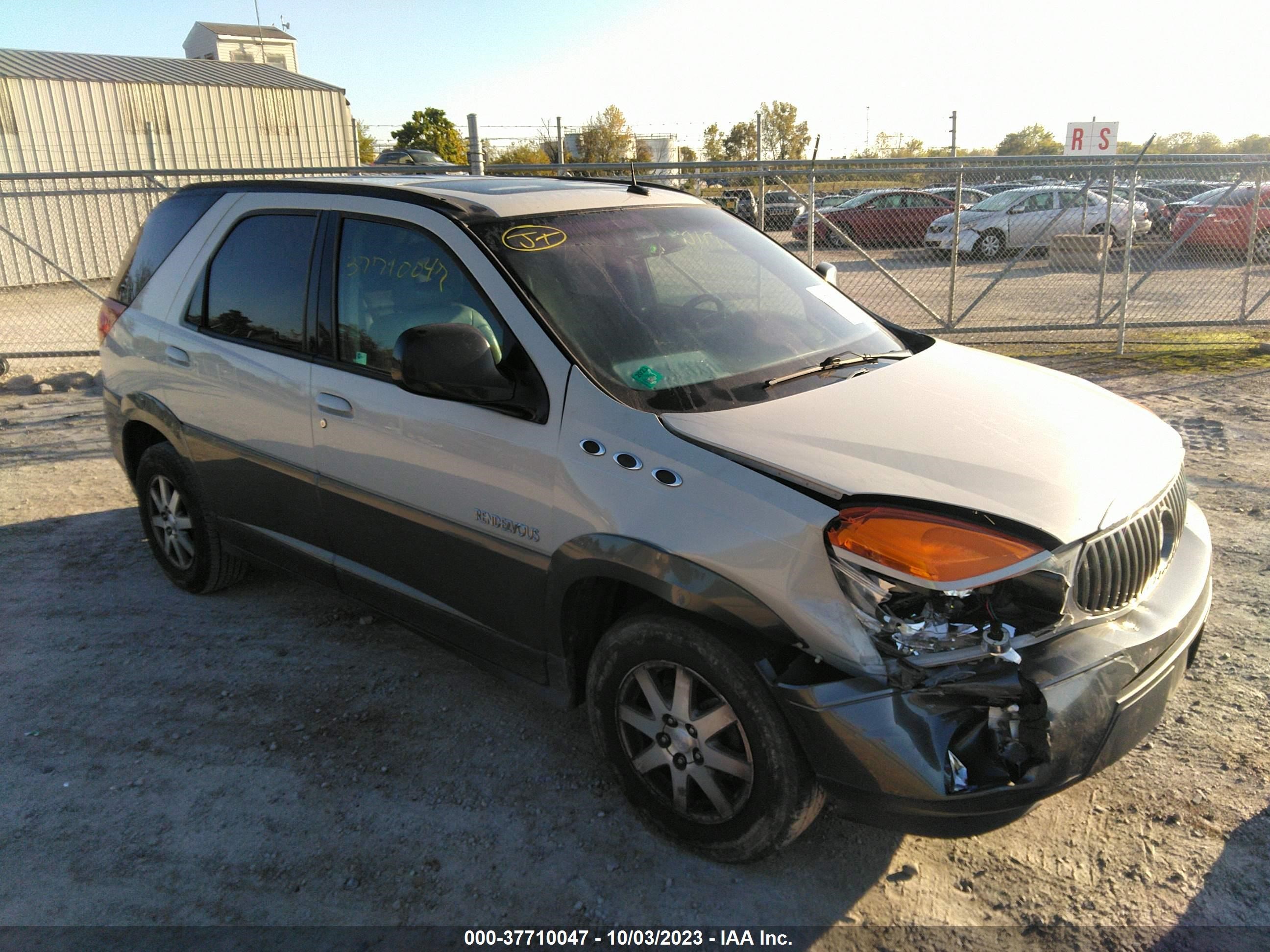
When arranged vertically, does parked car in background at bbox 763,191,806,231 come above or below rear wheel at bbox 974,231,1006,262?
above

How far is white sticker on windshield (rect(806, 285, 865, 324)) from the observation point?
12.9 ft

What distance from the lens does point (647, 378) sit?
3061 millimetres

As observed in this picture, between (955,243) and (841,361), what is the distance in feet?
23.5

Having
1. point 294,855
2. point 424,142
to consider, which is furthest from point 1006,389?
point 424,142

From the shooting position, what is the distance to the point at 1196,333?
11.7m

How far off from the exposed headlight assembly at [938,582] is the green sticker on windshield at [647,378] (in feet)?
2.84

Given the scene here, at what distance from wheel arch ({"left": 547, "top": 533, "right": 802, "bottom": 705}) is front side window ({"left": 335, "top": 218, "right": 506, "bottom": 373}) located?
2.51 feet

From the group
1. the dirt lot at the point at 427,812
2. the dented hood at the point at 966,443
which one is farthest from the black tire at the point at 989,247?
the dented hood at the point at 966,443

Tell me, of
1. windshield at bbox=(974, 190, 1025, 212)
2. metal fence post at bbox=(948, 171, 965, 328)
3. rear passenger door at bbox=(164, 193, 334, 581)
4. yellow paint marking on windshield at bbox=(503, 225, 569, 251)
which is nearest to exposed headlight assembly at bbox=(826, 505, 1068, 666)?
yellow paint marking on windshield at bbox=(503, 225, 569, 251)

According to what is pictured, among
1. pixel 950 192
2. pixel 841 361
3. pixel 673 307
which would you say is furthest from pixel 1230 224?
pixel 673 307

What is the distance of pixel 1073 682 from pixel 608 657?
1298 millimetres

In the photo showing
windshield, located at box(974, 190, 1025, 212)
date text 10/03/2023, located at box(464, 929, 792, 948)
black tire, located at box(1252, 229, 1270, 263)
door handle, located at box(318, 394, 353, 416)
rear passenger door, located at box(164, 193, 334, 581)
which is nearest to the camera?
date text 10/03/2023, located at box(464, 929, 792, 948)

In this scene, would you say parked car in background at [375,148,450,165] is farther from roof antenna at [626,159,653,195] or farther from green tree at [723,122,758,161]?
roof antenna at [626,159,653,195]

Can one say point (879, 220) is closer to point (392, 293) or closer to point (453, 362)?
point (392, 293)
